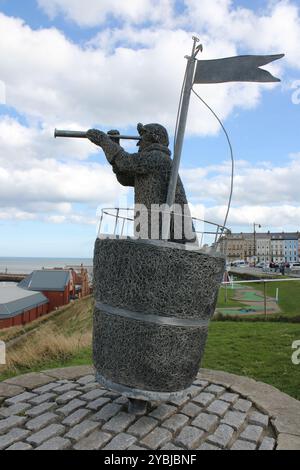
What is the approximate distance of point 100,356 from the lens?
4.20m

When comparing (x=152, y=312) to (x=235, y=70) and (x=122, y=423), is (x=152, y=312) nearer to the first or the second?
(x=122, y=423)

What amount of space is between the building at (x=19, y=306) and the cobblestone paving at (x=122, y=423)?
18917 mm

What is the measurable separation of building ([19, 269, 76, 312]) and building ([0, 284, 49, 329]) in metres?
1.11

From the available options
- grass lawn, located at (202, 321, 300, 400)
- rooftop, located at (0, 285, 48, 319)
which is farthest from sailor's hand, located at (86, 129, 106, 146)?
rooftop, located at (0, 285, 48, 319)

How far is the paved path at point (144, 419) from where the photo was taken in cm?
371

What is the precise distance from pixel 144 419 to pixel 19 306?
72.1 feet

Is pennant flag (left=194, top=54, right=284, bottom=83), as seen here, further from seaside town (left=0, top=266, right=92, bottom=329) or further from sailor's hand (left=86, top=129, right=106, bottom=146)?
seaside town (left=0, top=266, right=92, bottom=329)

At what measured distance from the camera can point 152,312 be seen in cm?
386

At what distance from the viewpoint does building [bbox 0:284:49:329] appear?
22800 millimetres

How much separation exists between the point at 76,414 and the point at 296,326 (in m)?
7.16

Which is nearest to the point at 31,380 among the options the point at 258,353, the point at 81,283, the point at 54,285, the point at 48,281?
the point at 258,353

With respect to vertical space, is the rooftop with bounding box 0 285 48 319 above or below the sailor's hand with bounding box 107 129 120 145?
below
